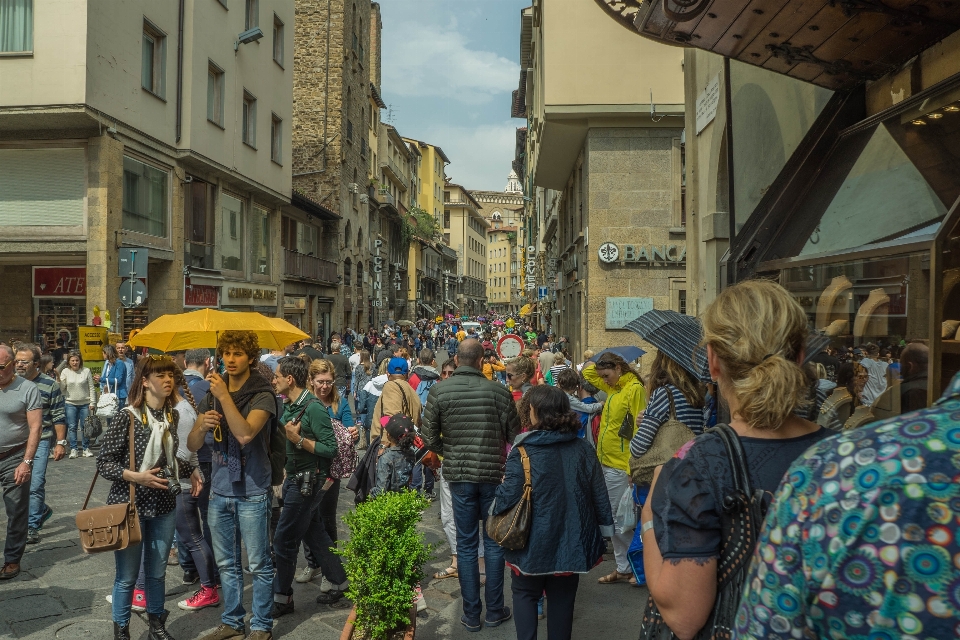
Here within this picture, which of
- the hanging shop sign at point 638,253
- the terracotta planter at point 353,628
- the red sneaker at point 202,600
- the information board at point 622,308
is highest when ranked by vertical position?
the hanging shop sign at point 638,253

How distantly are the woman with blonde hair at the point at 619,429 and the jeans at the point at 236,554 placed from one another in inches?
108

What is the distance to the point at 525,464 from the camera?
4312 mm

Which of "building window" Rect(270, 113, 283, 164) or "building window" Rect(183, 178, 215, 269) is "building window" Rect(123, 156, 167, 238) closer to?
"building window" Rect(183, 178, 215, 269)

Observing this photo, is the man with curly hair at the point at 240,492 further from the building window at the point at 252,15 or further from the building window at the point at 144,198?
the building window at the point at 252,15

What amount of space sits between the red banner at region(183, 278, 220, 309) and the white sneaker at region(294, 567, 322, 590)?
15.0 m

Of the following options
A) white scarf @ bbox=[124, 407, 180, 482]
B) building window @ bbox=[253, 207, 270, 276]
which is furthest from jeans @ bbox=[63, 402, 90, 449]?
building window @ bbox=[253, 207, 270, 276]

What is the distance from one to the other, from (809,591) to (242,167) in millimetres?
23652

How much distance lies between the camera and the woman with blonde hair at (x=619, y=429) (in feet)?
19.9

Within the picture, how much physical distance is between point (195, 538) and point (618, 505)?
11.1ft

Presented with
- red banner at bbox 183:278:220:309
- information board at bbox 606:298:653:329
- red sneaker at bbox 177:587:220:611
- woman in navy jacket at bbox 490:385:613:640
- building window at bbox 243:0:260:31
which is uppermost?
building window at bbox 243:0:260:31

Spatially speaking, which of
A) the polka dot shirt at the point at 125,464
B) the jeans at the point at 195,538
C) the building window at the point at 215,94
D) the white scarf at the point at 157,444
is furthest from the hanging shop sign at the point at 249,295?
the polka dot shirt at the point at 125,464

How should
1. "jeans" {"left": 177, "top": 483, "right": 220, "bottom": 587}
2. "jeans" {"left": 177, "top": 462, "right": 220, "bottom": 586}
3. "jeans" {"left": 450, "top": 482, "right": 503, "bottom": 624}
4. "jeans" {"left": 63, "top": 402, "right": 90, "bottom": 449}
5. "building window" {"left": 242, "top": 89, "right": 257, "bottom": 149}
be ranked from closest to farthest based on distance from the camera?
"jeans" {"left": 450, "top": 482, "right": 503, "bottom": 624} < "jeans" {"left": 177, "top": 483, "right": 220, "bottom": 587} < "jeans" {"left": 177, "top": 462, "right": 220, "bottom": 586} < "jeans" {"left": 63, "top": 402, "right": 90, "bottom": 449} < "building window" {"left": 242, "top": 89, "right": 257, "bottom": 149}

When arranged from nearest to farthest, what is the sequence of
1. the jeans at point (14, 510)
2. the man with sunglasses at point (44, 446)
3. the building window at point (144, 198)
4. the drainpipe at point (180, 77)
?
the jeans at point (14, 510) → the man with sunglasses at point (44, 446) → the building window at point (144, 198) → the drainpipe at point (180, 77)

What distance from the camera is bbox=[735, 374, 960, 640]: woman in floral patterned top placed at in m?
1.06
